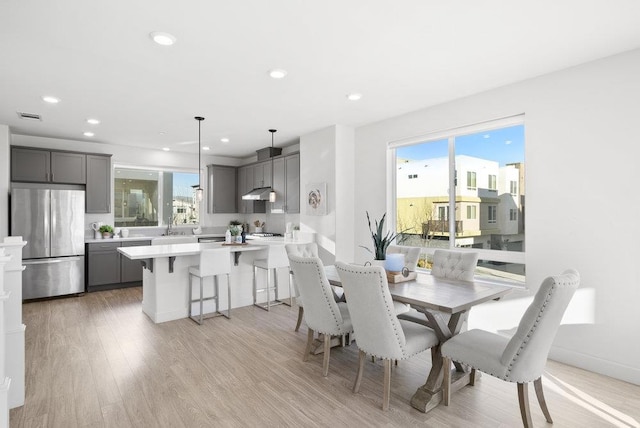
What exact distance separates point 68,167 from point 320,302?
214 inches

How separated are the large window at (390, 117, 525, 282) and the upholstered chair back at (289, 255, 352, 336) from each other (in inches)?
81.4

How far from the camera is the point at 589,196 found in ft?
10.1

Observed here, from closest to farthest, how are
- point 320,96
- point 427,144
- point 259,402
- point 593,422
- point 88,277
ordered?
point 593,422, point 259,402, point 320,96, point 427,144, point 88,277

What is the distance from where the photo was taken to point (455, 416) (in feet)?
7.73

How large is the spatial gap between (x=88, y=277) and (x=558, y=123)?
6.95 metres

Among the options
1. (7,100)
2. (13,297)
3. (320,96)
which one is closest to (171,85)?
(320,96)

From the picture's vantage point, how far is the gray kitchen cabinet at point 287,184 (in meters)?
6.08

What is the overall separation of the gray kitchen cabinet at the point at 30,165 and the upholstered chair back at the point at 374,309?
18.8ft

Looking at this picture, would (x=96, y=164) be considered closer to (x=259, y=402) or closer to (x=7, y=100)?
(x=7, y=100)

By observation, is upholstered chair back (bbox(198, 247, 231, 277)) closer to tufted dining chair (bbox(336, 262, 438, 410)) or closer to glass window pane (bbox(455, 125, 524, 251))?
tufted dining chair (bbox(336, 262, 438, 410))

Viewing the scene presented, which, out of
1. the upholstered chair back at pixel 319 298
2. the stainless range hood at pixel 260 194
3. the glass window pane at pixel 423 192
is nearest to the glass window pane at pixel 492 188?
the glass window pane at pixel 423 192

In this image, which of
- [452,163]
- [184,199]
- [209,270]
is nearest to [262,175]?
[184,199]

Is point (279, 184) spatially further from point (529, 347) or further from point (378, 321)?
point (529, 347)

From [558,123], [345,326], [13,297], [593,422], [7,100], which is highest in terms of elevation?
[7,100]
